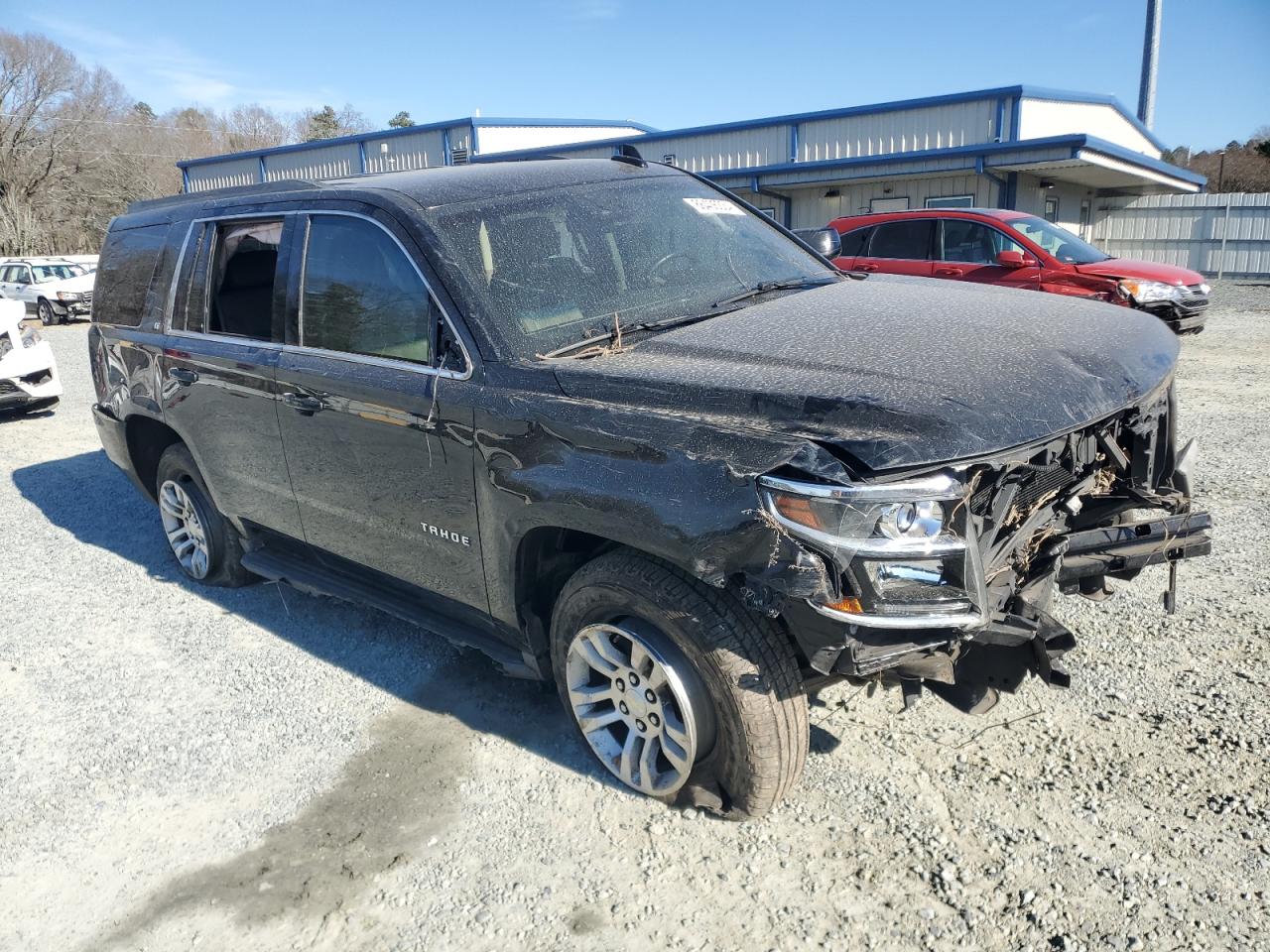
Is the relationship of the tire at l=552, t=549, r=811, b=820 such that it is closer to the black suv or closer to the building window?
the black suv

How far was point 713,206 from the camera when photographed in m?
4.23

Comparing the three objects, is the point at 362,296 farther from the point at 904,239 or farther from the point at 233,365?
the point at 904,239

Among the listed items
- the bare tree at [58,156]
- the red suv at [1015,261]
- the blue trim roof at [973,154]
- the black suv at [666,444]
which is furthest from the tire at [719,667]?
the bare tree at [58,156]

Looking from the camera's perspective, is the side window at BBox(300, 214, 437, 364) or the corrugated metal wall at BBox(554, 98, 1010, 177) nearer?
the side window at BBox(300, 214, 437, 364)

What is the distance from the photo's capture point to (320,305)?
3.77 m

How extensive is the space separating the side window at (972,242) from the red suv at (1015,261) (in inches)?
0.5

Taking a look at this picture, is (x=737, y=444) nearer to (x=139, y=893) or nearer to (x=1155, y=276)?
(x=139, y=893)

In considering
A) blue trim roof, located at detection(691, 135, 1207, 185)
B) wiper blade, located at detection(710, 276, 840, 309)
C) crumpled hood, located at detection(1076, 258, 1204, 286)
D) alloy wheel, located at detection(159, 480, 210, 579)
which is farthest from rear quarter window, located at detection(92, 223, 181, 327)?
blue trim roof, located at detection(691, 135, 1207, 185)

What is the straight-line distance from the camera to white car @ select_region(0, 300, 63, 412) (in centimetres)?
933

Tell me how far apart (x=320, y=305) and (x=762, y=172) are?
61.9 ft

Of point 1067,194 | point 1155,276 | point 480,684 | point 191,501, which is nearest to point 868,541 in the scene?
point 480,684

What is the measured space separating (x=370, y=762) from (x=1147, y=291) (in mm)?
10646

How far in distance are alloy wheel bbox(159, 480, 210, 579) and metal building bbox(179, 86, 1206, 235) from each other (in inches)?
548

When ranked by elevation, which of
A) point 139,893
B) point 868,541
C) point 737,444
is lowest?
point 139,893
